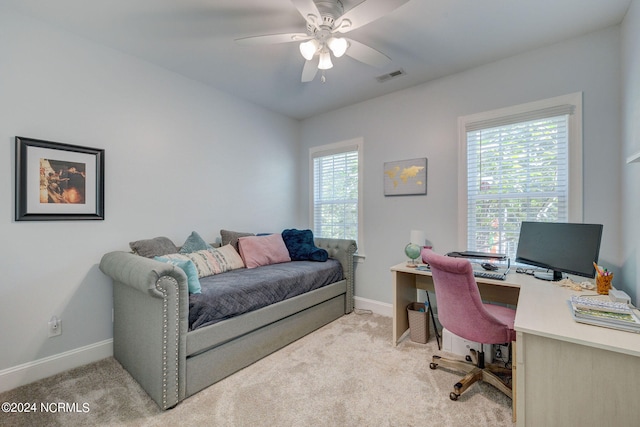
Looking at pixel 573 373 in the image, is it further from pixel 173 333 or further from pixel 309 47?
pixel 309 47

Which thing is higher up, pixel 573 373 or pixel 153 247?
pixel 153 247

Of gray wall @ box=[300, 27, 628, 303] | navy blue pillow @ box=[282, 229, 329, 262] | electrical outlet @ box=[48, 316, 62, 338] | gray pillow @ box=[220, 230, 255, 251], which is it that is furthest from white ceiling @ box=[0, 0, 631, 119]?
electrical outlet @ box=[48, 316, 62, 338]

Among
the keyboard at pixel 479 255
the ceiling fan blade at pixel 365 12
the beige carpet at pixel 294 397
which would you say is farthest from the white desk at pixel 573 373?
the ceiling fan blade at pixel 365 12

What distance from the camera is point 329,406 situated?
1757 mm

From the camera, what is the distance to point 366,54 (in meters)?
2.04

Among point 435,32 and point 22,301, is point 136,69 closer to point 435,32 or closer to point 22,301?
point 22,301

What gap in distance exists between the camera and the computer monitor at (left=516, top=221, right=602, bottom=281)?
1.82 metres

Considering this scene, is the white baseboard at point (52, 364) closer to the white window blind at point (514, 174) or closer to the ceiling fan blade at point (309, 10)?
the ceiling fan blade at point (309, 10)

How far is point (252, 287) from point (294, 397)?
2.76 ft

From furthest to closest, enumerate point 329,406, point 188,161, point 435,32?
point 188,161
point 435,32
point 329,406

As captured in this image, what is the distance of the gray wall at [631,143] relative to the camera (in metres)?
1.68

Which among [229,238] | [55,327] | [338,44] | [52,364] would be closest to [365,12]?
[338,44]

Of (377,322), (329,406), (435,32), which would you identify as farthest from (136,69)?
(377,322)

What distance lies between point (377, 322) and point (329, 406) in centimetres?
147
